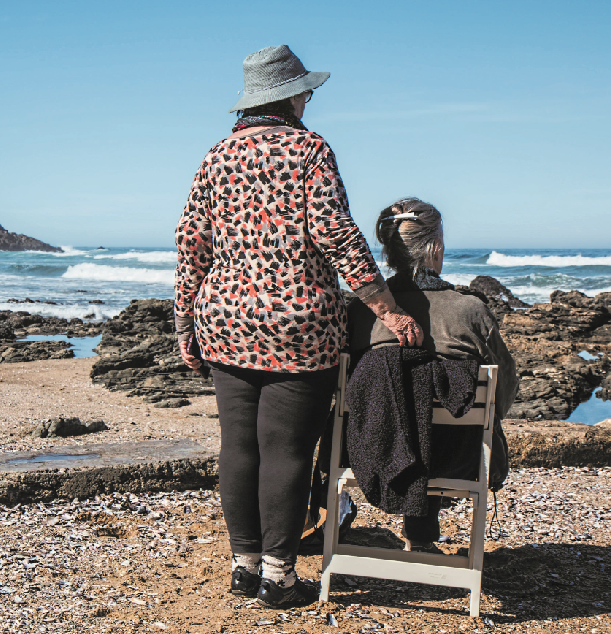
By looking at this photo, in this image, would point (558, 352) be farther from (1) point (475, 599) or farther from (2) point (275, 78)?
(2) point (275, 78)

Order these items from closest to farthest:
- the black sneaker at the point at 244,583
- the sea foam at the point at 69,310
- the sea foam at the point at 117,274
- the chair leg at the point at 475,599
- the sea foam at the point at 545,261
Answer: the chair leg at the point at 475,599 < the black sneaker at the point at 244,583 < the sea foam at the point at 69,310 < the sea foam at the point at 117,274 < the sea foam at the point at 545,261

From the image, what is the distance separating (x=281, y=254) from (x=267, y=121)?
0.52 meters

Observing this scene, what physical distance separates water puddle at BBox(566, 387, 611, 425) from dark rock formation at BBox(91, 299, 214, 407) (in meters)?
4.16

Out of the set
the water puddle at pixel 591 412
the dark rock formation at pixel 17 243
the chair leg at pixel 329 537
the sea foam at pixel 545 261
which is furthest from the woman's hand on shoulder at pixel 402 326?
the dark rock formation at pixel 17 243

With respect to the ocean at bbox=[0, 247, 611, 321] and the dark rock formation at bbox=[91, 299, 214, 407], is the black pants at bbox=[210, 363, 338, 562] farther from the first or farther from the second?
the ocean at bbox=[0, 247, 611, 321]

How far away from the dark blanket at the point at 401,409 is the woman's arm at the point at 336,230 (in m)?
0.28

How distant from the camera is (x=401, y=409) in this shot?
8.61 feet

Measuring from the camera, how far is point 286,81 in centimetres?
267

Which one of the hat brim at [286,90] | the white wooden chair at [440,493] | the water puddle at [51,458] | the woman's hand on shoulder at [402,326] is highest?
the hat brim at [286,90]

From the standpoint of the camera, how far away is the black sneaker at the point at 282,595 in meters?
2.72

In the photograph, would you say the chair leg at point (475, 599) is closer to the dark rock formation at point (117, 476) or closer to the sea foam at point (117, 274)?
the dark rock formation at point (117, 476)

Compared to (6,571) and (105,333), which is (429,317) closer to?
(6,571)

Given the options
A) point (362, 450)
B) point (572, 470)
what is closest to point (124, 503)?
point (362, 450)

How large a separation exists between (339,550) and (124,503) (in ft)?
4.91
